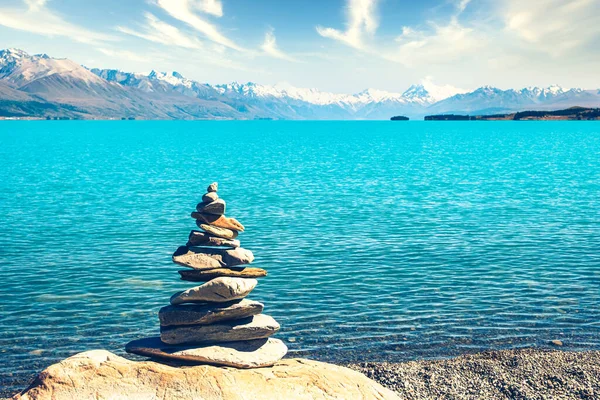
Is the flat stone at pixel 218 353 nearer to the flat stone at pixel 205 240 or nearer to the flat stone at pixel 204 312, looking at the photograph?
the flat stone at pixel 204 312

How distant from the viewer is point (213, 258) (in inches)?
904

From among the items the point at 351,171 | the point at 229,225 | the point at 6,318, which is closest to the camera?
the point at 229,225

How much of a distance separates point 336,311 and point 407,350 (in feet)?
20.0

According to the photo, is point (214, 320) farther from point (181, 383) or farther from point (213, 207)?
point (213, 207)

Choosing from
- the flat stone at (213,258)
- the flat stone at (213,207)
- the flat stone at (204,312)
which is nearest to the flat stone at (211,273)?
the flat stone at (213,258)

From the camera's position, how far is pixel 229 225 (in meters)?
24.1

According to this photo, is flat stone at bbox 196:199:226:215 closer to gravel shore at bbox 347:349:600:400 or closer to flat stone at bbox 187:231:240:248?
flat stone at bbox 187:231:240:248

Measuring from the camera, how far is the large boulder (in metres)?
19.1

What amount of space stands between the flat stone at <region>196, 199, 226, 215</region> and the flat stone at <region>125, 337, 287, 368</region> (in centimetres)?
537

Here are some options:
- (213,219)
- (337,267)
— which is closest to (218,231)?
(213,219)

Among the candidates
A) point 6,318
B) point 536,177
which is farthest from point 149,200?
point 536,177

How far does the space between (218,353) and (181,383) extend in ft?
6.90

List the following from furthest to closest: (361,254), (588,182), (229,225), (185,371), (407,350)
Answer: (588,182) < (361,254) < (407,350) < (229,225) < (185,371)

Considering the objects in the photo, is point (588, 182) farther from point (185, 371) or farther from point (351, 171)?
point (185, 371)
